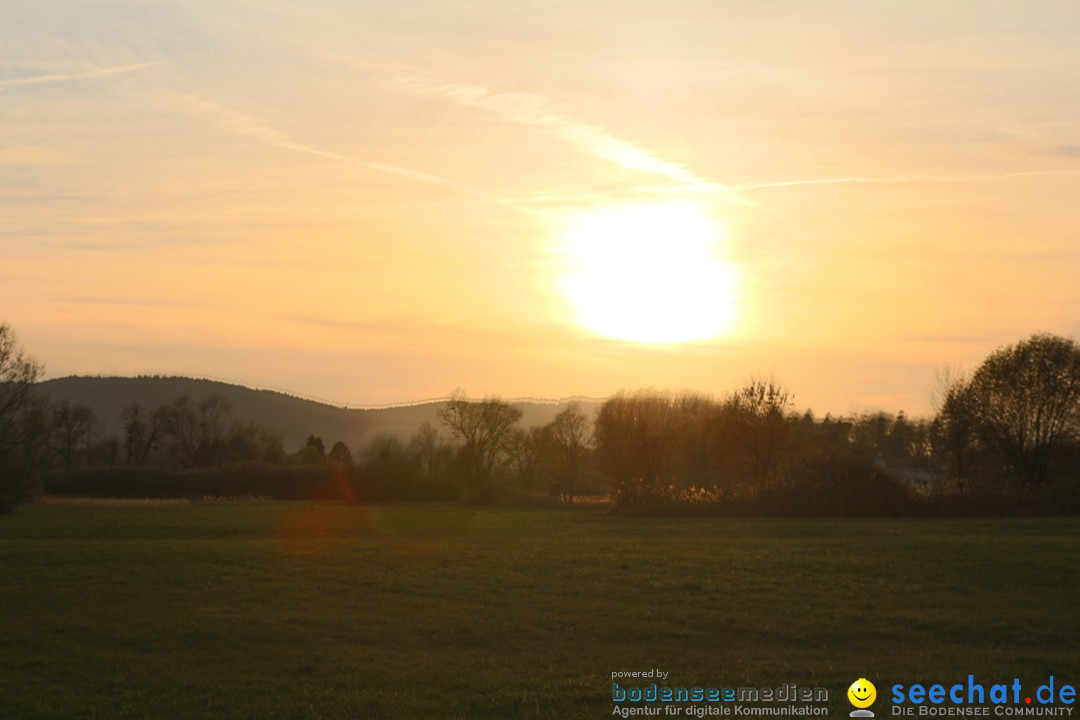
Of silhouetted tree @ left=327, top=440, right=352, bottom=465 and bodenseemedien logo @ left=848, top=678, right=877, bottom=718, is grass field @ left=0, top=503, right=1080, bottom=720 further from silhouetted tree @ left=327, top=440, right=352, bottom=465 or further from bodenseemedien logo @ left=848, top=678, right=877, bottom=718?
silhouetted tree @ left=327, top=440, right=352, bottom=465

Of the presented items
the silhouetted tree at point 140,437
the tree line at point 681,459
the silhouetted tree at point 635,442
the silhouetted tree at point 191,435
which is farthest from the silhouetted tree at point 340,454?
the silhouetted tree at point 635,442

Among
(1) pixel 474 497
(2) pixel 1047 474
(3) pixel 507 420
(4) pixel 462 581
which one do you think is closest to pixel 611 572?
(4) pixel 462 581

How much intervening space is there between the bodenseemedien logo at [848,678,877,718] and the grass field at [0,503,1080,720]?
8.6 inches

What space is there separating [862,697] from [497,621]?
7411 mm

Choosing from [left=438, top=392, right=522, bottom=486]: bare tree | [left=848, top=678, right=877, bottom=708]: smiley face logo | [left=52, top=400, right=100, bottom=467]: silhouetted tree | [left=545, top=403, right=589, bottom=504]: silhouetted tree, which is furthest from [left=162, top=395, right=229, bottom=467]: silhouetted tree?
[left=848, top=678, right=877, bottom=708]: smiley face logo

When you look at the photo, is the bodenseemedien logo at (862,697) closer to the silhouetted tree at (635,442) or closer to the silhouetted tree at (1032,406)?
the silhouetted tree at (635,442)

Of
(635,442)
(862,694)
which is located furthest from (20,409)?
(862,694)

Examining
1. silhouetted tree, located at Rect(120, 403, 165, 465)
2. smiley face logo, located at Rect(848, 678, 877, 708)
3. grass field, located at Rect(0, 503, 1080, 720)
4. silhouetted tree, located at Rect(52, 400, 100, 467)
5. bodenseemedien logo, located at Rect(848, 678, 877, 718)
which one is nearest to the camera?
bodenseemedien logo, located at Rect(848, 678, 877, 718)

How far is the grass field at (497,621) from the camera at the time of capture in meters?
13.4

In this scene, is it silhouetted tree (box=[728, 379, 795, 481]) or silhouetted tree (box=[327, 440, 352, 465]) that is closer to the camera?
silhouetted tree (box=[728, 379, 795, 481])

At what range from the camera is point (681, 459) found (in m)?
83.6

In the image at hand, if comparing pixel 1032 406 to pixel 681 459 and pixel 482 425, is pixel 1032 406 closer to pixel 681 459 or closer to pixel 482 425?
pixel 681 459

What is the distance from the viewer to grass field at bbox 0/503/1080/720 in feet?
43.9

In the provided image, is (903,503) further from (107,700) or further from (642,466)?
(107,700)
